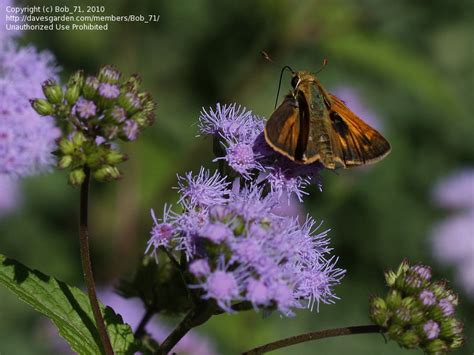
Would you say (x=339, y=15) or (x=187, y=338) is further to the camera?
(x=339, y=15)

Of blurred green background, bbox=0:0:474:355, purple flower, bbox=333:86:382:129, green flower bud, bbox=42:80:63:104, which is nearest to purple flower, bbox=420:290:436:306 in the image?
green flower bud, bbox=42:80:63:104

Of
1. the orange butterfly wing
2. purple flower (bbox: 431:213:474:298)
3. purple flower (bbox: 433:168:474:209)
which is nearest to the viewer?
the orange butterfly wing

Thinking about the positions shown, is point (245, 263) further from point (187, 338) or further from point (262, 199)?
point (187, 338)

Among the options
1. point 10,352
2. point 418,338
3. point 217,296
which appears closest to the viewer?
point 217,296

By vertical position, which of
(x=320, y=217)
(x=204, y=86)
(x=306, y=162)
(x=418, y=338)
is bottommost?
(x=418, y=338)

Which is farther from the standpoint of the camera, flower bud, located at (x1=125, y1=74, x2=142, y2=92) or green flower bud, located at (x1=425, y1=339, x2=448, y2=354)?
flower bud, located at (x1=125, y1=74, x2=142, y2=92)

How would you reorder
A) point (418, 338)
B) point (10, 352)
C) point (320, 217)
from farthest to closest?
point (320, 217), point (10, 352), point (418, 338)

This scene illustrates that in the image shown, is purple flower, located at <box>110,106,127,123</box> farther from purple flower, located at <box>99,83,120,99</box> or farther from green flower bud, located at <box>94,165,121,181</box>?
green flower bud, located at <box>94,165,121,181</box>

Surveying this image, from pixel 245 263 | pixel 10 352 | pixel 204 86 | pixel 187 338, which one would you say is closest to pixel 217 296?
pixel 245 263
